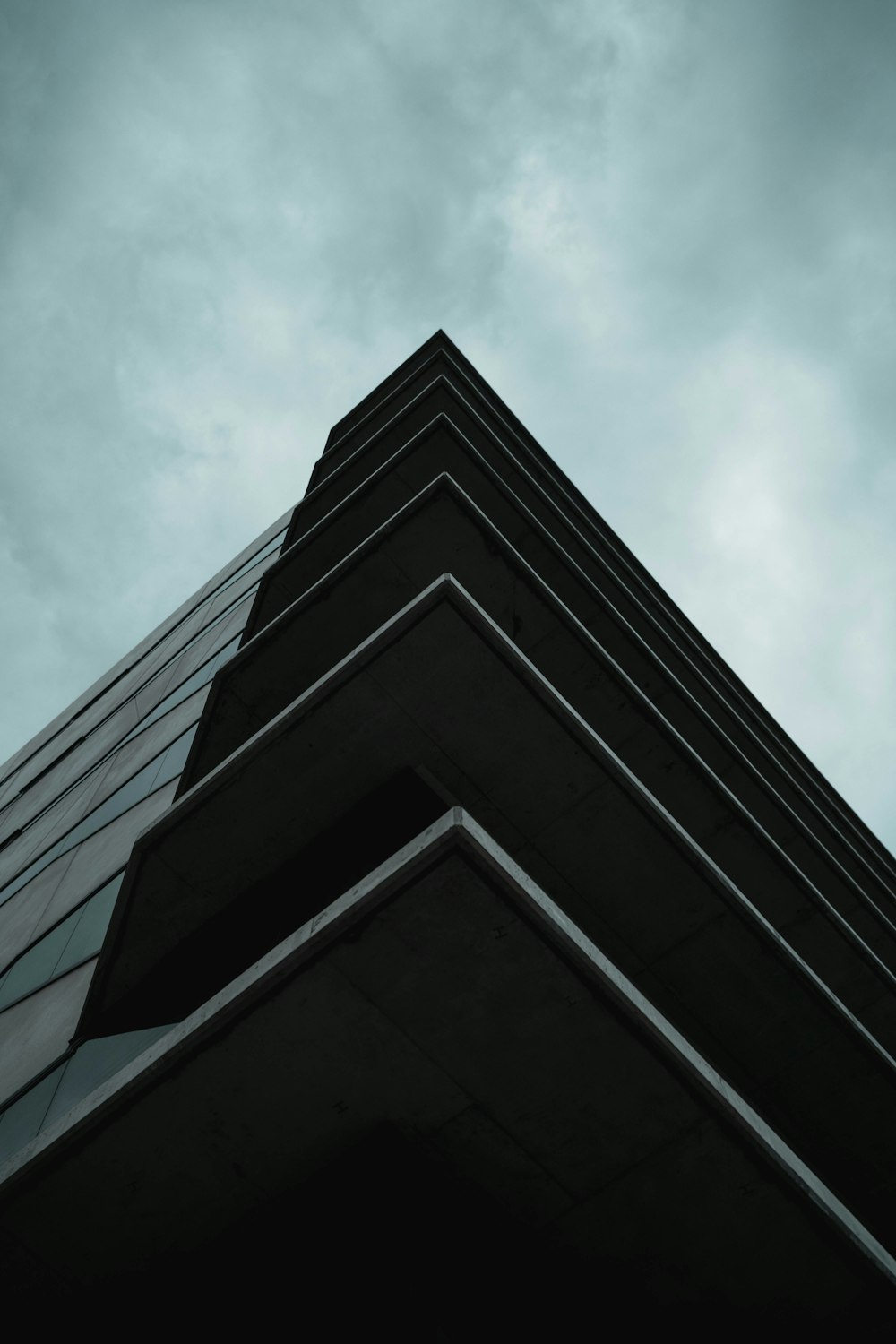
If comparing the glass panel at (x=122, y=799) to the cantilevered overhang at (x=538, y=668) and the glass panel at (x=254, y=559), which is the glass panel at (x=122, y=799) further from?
the glass panel at (x=254, y=559)

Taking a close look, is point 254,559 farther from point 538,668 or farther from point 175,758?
point 538,668

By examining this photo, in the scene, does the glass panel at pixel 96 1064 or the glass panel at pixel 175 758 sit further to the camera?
the glass panel at pixel 175 758

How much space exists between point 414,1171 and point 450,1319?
2.82 ft

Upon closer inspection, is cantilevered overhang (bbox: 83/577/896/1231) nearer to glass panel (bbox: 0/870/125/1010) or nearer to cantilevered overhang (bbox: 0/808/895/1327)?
glass panel (bbox: 0/870/125/1010)

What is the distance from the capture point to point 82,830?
1486 cm

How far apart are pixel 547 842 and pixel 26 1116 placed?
5.21 meters

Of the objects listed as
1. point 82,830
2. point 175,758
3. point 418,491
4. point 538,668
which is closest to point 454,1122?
point 538,668

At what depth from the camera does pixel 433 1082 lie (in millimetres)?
6066

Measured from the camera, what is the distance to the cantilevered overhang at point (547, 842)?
28.3 feet

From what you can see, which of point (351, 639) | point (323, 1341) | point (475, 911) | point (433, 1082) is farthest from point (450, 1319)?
point (351, 639)

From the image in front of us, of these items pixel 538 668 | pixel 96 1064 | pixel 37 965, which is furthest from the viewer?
Answer: pixel 538 668

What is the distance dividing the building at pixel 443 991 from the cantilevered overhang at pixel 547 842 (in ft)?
0.10

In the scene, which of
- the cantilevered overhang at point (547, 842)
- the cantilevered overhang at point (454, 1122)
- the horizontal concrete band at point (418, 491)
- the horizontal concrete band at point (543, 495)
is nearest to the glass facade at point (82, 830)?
the cantilevered overhang at point (547, 842)

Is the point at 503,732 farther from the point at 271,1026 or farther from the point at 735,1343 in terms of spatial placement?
the point at 735,1343
